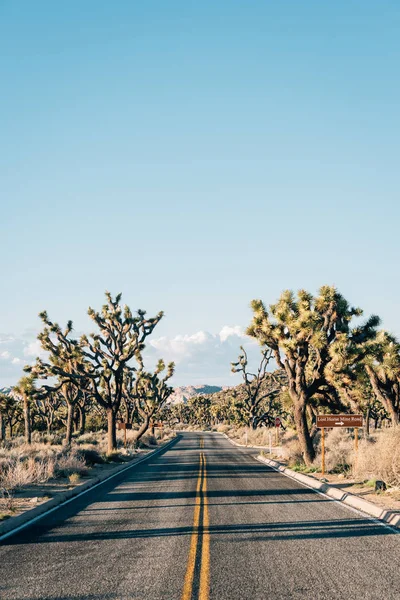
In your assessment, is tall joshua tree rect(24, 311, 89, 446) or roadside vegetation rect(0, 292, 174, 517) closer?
roadside vegetation rect(0, 292, 174, 517)

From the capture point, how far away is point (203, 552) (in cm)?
873

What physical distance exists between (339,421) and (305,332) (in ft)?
12.5

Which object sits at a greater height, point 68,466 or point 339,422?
point 339,422

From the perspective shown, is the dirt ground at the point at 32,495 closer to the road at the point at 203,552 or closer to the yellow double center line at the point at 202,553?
the road at the point at 203,552

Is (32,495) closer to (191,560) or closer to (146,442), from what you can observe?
(191,560)

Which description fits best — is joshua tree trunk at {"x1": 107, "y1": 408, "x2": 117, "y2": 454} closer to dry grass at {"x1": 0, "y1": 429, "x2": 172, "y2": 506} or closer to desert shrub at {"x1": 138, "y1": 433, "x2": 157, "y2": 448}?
dry grass at {"x1": 0, "y1": 429, "x2": 172, "y2": 506}

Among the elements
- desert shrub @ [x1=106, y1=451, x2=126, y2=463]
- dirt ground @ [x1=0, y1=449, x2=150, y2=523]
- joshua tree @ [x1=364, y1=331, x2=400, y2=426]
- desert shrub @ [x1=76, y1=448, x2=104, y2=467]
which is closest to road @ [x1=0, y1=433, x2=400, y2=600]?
dirt ground @ [x1=0, y1=449, x2=150, y2=523]

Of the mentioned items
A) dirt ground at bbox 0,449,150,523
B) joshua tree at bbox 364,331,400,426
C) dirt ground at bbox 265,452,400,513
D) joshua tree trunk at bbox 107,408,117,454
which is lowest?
dirt ground at bbox 265,452,400,513

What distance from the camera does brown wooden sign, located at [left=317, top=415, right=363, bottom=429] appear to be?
20.3m

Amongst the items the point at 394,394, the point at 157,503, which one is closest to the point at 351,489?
the point at 157,503

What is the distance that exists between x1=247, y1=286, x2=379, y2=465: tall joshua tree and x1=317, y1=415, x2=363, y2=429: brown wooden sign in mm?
2833

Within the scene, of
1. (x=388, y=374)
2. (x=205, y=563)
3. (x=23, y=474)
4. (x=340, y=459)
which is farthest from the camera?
(x=388, y=374)

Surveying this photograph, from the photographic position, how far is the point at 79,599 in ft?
21.6

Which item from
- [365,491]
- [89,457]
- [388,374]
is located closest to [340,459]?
[365,491]
